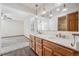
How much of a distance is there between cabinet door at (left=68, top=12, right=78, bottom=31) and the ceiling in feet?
0.43

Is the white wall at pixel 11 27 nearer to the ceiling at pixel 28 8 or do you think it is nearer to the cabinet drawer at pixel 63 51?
the ceiling at pixel 28 8

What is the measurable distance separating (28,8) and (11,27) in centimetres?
44

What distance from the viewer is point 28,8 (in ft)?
6.23

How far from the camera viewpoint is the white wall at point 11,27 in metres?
1.84

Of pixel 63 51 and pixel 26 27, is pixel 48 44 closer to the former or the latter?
pixel 63 51

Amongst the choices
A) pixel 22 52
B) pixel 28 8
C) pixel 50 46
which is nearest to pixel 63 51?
pixel 50 46

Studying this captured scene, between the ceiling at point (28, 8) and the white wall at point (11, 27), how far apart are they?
0.42ft

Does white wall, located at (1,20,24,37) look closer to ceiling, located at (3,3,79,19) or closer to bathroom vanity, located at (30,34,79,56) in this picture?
ceiling, located at (3,3,79,19)

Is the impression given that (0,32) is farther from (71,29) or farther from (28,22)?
(71,29)

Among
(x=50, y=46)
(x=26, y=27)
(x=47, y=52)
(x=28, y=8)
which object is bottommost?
(x=47, y=52)

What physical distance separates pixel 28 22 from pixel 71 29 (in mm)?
741

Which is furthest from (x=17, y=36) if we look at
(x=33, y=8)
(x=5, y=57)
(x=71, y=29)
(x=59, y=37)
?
(x=71, y=29)

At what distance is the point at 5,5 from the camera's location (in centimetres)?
184

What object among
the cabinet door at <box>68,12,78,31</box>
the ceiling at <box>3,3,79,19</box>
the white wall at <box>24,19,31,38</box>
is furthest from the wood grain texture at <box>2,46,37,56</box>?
the cabinet door at <box>68,12,78,31</box>
